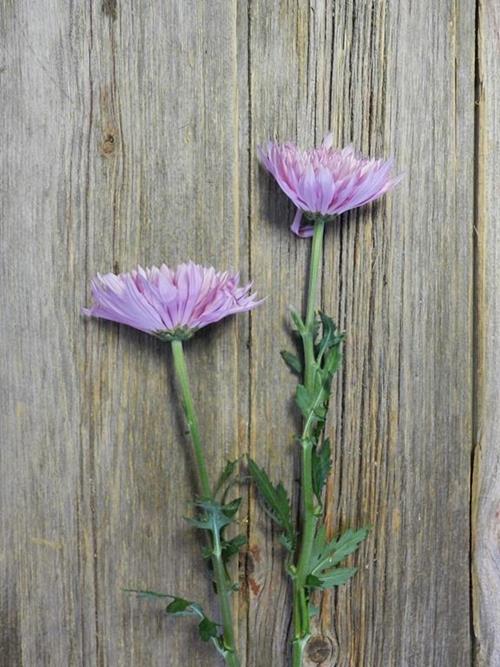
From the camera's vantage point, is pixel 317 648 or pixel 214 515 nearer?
pixel 214 515

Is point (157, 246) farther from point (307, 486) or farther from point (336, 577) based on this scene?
point (336, 577)

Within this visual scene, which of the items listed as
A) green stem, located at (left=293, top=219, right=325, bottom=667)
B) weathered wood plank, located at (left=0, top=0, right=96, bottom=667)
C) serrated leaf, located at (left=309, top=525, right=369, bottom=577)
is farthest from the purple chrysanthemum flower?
serrated leaf, located at (left=309, top=525, right=369, bottom=577)

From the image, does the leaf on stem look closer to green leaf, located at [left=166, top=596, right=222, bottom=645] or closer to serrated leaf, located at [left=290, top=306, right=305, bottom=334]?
green leaf, located at [left=166, top=596, right=222, bottom=645]

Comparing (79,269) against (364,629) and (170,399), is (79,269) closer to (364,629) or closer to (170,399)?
(170,399)

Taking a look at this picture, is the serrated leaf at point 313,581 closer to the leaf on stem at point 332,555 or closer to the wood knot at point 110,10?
the leaf on stem at point 332,555

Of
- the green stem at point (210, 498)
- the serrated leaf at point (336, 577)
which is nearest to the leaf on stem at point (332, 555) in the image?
the serrated leaf at point (336, 577)

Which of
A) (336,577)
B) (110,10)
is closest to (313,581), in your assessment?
(336,577)
